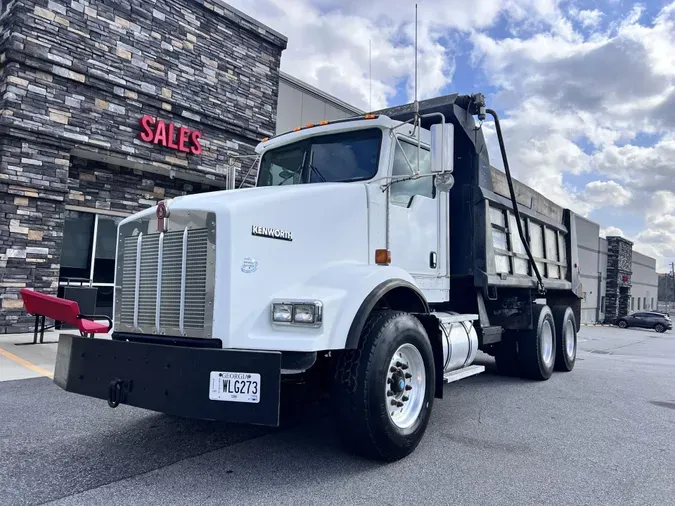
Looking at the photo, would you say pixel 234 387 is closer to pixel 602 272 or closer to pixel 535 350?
pixel 535 350

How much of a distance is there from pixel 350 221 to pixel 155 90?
8.93m

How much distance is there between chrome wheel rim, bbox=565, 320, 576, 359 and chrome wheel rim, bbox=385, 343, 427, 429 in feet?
17.9

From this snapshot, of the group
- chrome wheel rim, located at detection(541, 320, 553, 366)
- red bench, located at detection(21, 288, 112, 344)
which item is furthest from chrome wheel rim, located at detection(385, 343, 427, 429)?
red bench, located at detection(21, 288, 112, 344)

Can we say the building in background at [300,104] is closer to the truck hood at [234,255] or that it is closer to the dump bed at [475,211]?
the dump bed at [475,211]

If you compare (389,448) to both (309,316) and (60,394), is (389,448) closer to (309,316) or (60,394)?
(309,316)

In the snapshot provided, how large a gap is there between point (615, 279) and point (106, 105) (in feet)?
141

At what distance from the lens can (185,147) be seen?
12.1 m

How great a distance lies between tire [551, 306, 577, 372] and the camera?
8625 mm

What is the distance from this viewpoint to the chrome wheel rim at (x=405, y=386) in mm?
4047

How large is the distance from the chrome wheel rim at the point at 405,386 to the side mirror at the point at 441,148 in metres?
1.51

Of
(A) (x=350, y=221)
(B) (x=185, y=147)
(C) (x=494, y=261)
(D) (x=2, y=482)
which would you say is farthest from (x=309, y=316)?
(B) (x=185, y=147)

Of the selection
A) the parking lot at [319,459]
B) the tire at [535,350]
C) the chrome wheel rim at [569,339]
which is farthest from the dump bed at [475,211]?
the chrome wheel rim at [569,339]

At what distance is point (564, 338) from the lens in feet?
28.3

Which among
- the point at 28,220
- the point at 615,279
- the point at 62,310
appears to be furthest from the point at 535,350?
the point at 615,279
